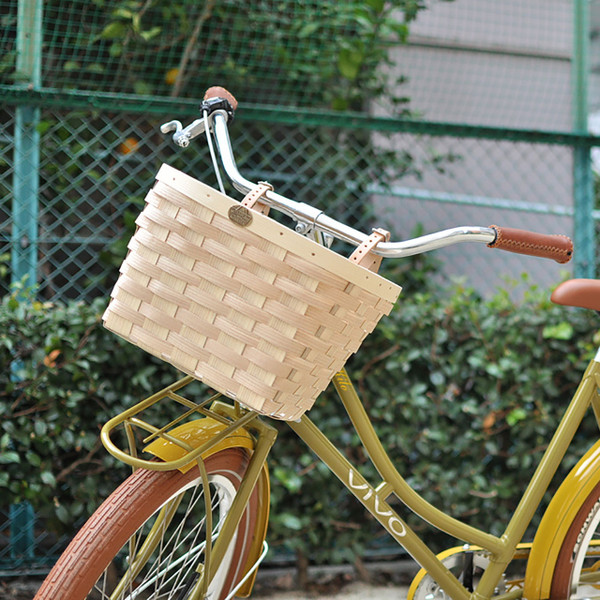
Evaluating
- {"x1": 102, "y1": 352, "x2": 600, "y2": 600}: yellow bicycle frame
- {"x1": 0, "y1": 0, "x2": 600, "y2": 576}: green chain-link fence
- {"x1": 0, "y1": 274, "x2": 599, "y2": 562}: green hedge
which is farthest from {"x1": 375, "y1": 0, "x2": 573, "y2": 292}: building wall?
{"x1": 102, "y1": 352, "x2": 600, "y2": 600}: yellow bicycle frame

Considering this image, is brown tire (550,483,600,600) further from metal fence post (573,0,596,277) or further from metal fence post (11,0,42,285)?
metal fence post (11,0,42,285)

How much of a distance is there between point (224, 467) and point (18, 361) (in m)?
1.19

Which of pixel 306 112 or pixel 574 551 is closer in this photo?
pixel 574 551

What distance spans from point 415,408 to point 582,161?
1.36 metres

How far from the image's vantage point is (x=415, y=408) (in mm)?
2613

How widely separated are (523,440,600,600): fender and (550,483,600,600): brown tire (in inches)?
0.5

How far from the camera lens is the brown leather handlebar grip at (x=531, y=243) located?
1366 mm

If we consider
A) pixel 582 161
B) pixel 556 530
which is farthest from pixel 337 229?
pixel 582 161

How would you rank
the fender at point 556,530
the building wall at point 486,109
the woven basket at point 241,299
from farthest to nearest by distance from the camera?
the building wall at point 486,109, the fender at point 556,530, the woven basket at point 241,299

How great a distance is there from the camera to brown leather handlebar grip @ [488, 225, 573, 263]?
4.48ft

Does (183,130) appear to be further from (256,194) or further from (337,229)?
(337,229)

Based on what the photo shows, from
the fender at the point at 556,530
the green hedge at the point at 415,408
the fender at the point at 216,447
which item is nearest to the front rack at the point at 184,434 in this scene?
the fender at the point at 216,447

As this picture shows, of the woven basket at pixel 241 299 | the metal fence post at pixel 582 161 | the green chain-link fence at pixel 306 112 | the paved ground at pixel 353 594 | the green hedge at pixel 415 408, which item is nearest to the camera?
the woven basket at pixel 241 299

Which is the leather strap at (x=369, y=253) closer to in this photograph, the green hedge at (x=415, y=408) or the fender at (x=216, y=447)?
the fender at (x=216, y=447)
